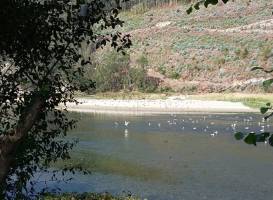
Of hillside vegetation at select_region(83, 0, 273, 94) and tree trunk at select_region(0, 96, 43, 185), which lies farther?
hillside vegetation at select_region(83, 0, 273, 94)

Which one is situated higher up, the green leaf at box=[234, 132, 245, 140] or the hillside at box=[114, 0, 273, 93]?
the hillside at box=[114, 0, 273, 93]

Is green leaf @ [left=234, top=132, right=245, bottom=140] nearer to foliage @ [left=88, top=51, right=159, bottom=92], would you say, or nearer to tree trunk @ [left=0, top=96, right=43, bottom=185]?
tree trunk @ [left=0, top=96, right=43, bottom=185]

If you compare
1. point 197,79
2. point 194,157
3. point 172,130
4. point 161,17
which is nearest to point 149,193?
point 194,157

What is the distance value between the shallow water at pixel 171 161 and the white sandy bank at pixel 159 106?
1579 centimetres

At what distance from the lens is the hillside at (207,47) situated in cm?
8936

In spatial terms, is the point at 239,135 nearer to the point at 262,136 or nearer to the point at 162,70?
the point at 262,136

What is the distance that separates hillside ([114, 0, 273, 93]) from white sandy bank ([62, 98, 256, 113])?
49.9 ft

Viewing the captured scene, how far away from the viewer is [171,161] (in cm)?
2702

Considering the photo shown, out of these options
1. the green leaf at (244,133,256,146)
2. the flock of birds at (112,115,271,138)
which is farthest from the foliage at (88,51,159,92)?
the green leaf at (244,133,256,146)

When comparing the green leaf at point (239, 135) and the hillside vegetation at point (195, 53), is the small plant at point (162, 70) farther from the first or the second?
the green leaf at point (239, 135)

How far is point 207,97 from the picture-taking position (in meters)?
74.4

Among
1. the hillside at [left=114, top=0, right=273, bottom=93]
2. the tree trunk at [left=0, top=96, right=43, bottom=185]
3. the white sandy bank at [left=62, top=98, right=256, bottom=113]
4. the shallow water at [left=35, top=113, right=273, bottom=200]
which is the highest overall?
the hillside at [left=114, top=0, right=273, bottom=93]

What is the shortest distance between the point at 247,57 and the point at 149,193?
83.2 m

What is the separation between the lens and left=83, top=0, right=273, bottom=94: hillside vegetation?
8519cm
